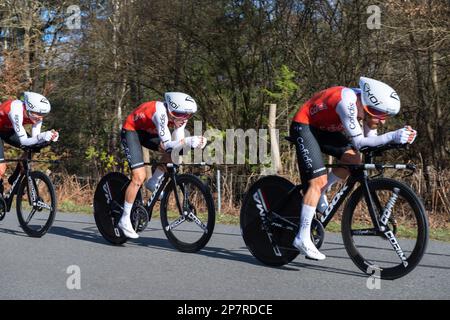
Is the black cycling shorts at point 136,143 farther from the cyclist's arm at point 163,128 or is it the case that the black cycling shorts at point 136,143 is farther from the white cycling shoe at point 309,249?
the white cycling shoe at point 309,249

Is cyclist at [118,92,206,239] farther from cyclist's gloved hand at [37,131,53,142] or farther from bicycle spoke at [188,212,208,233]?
cyclist's gloved hand at [37,131,53,142]

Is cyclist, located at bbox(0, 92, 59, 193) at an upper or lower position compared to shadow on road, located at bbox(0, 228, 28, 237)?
upper

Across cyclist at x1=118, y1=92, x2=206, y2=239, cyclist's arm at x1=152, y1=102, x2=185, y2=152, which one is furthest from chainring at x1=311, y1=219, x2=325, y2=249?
cyclist's arm at x1=152, y1=102, x2=185, y2=152

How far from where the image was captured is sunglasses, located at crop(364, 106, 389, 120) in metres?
5.16

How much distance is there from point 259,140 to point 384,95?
1059cm

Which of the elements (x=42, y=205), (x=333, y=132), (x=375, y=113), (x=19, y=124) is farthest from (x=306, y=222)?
(x=19, y=124)

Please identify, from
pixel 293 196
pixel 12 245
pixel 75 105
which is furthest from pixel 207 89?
pixel 293 196

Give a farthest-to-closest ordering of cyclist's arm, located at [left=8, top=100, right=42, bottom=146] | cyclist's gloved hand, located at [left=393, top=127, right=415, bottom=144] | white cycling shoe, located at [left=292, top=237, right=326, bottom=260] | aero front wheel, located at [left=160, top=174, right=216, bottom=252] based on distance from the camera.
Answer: cyclist's arm, located at [left=8, top=100, right=42, bottom=146] < aero front wheel, located at [left=160, top=174, right=216, bottom=252] < white cycling shoe, located at [left=292, top=237, right=326, bottom=260] < cyclist's gloved hand, located at [left=393, top=127, right=415, bottom=144]

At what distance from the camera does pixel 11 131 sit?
28.5 feet

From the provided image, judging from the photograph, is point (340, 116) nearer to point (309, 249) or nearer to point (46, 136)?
point (309, 249)

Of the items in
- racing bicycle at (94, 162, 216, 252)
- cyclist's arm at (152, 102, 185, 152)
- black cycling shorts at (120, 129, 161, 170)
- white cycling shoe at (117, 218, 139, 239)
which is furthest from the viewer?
black cycling shorts at (120, 129, 161, 170)

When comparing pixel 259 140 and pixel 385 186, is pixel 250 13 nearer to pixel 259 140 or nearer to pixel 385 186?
pixel 259 140

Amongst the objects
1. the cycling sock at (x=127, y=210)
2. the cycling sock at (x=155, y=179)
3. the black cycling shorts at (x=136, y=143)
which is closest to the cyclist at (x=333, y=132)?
the cycling sock at (x=155, y=179)

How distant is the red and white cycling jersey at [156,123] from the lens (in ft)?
22.0
